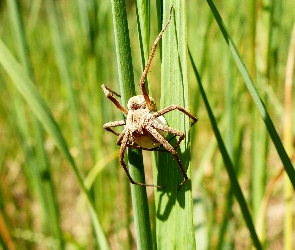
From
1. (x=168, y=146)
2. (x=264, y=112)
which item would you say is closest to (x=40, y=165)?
(x=168, y=146)

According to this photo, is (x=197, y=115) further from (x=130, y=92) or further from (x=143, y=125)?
(x=130, y=92)

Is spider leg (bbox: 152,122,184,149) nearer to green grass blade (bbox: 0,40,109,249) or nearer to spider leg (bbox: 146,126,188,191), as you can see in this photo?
spider leg (bbox: 146,126,188,191)

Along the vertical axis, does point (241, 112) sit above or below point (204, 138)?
above

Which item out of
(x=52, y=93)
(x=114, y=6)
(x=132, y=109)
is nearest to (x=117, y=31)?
(x=114, y=6)

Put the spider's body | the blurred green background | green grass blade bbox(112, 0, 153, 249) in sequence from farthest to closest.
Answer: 1. the blurred green background
2. the spider's body
3. green grass blade bbox(112, 0, 153, 249)

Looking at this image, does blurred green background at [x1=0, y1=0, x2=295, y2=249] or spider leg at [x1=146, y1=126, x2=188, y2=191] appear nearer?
spider leg at [x1=146, y1=126, x2=188, y2=191]

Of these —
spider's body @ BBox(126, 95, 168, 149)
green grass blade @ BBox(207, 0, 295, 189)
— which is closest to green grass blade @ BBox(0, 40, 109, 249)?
spider's body @ BBox(126, 95, 168, 149)

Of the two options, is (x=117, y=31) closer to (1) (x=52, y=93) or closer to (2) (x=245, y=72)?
(2) (x=245, y=72)
